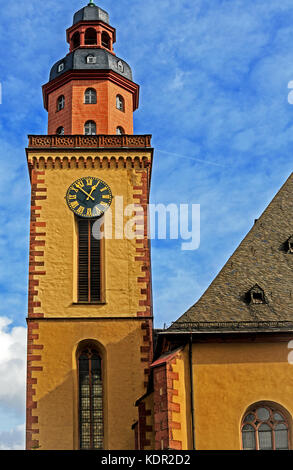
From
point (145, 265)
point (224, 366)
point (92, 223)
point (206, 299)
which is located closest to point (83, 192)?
point (92, 223)

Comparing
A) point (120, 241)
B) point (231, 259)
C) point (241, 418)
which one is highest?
point (120, 241)

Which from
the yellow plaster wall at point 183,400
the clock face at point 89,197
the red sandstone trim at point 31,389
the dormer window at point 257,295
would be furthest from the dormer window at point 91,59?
the yellow plaster wall at point 183,400

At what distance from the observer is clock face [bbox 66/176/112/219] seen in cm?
3130

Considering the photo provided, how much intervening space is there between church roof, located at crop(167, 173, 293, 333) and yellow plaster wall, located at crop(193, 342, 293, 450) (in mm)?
635

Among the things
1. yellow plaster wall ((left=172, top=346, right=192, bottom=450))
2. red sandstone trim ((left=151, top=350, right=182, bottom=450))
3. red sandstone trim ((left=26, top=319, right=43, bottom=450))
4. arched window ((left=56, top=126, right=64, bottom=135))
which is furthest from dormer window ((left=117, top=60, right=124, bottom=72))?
red sandstone trim ((left=151, top=350, right=182, bottom=450))

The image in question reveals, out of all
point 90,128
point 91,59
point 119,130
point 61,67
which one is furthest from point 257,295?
point 61,67

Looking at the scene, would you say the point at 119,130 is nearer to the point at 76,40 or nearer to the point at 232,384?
the point at 76,40

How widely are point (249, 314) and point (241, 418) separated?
2925mm

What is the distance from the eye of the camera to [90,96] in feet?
110

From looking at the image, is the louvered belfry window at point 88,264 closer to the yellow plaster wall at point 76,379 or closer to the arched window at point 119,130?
the yellow plaster wall at point 76,379

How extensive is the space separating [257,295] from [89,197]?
862 cm
